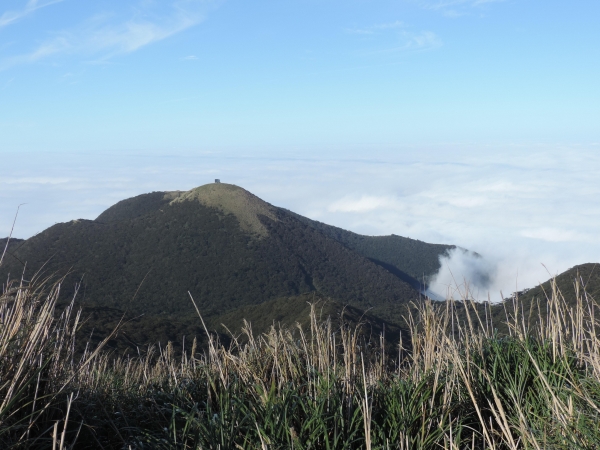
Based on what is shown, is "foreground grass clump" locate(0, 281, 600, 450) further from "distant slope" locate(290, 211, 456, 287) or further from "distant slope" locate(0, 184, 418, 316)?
"distant slope" locate(290, 211, 456, 287)

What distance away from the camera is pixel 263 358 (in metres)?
3.74

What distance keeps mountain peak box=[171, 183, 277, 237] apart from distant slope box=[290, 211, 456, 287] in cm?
1023

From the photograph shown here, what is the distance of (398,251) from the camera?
210 ft

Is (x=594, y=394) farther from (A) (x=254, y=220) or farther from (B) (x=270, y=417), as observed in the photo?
(A) (x=254, y=220)

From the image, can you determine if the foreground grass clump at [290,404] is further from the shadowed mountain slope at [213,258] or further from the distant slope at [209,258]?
the distant slope at [209,258]

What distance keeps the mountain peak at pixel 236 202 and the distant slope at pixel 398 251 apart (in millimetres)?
10226

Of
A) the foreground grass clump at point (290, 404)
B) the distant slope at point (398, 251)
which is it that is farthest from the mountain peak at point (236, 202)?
the foreground grass clump at point (290, 404)

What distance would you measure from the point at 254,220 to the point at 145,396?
52.8 metres

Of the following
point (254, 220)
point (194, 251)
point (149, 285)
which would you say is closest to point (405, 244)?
point (254, 220)

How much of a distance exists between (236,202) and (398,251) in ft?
68.0

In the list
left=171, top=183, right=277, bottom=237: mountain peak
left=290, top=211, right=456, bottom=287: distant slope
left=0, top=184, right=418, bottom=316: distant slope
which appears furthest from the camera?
left=290, top=211, right=456, bottom=287: distant slope

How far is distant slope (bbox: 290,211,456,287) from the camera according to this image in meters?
58.5

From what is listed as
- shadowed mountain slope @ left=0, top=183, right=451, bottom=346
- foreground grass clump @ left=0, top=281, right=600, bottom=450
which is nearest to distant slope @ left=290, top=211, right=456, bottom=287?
shadowed mountain slope @ left=0, top=183, right=451, bottom=346

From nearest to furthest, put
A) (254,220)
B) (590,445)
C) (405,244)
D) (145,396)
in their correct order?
(590,445), (145,396), (254,220), (405,244)
